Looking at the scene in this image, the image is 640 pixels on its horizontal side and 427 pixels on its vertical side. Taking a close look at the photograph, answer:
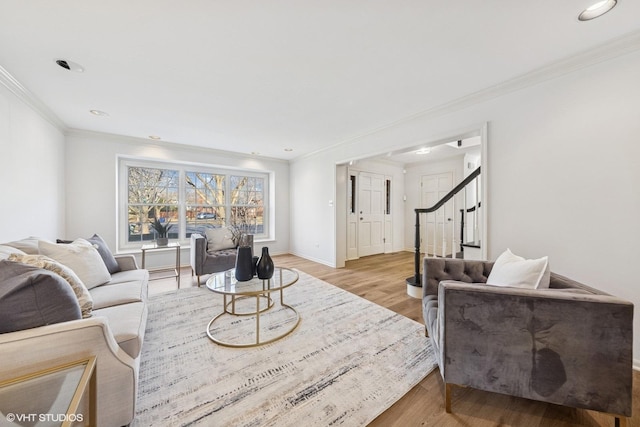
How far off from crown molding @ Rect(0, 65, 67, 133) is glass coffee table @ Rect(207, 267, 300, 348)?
2.49 meters

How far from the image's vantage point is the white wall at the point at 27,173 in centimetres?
213

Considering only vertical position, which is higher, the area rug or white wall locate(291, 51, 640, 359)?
white wall locate(291, 51, 640, 359)

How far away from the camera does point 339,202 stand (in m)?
4.50

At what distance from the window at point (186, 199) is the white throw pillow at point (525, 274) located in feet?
13.9

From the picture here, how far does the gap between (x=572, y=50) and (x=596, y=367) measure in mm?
2208

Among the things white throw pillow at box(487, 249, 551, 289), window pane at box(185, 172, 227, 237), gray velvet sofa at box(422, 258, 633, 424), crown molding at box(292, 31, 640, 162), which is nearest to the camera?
gray velvet sofa at box(422, 258, 633, 424)

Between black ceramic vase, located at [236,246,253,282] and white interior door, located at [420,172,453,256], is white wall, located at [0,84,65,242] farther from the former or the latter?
white interior door, located at [420,172,453,256]

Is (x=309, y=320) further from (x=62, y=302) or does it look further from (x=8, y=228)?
(x=8, y=228)

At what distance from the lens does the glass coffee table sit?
6.46ft

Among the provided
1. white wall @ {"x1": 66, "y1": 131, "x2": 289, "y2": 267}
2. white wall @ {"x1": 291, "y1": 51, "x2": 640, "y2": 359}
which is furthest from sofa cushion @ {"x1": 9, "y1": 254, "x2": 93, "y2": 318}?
white wall @ {"x1": 291, "y1": 51, "x2": 640, "y2": 359}

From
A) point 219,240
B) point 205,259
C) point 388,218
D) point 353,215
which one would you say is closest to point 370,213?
point 353,215

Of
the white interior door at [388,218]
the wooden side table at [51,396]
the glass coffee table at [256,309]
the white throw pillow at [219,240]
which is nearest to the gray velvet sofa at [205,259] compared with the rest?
the white throw pillow at [219,240]

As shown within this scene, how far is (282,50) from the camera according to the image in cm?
183

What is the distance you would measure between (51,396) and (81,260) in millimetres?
1508
